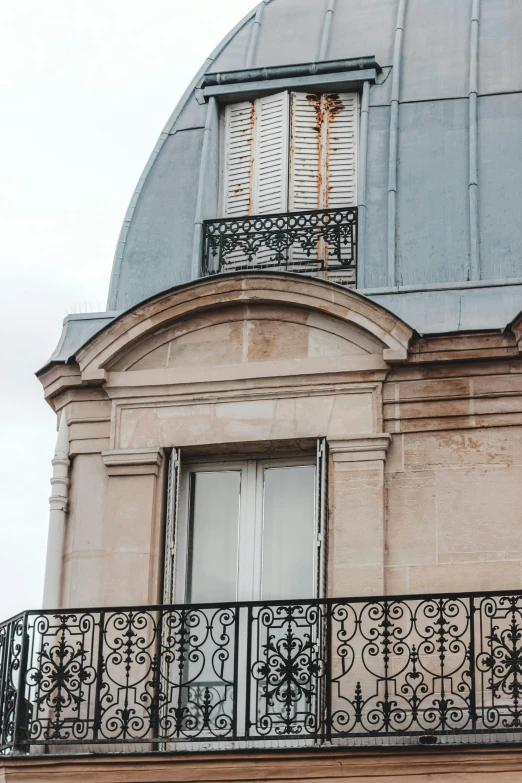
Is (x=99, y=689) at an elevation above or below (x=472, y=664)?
below

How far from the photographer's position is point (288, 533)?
11211 mm

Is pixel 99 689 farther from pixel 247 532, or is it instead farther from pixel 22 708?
pixel 247 532

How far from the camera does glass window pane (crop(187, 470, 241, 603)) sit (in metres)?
11.2

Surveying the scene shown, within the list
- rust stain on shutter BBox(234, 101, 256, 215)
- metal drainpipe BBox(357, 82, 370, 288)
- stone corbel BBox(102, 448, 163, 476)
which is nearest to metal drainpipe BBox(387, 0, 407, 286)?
metal drainpipe BBox(357, 82, 370, 288)

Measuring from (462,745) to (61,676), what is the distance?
2.51m

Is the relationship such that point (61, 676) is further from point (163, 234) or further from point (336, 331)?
point (163, 234)

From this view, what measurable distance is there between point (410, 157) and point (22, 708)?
A: 501 centimetres

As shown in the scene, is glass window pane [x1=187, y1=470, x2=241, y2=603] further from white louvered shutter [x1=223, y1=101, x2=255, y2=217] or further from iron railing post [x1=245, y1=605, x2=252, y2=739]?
white louvered shutter [x1=223, y1=101, x2=255, y2=217]

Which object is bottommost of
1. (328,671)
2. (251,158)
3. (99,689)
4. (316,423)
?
(99,689)

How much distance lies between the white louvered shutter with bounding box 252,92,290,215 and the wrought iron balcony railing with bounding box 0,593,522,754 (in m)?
3.46

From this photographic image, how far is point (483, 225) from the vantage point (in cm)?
1205

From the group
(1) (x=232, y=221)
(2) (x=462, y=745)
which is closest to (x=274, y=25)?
(1) (x=232, y=221)

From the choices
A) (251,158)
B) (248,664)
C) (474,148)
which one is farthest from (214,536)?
(474,148)

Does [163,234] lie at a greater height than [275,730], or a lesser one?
greater
